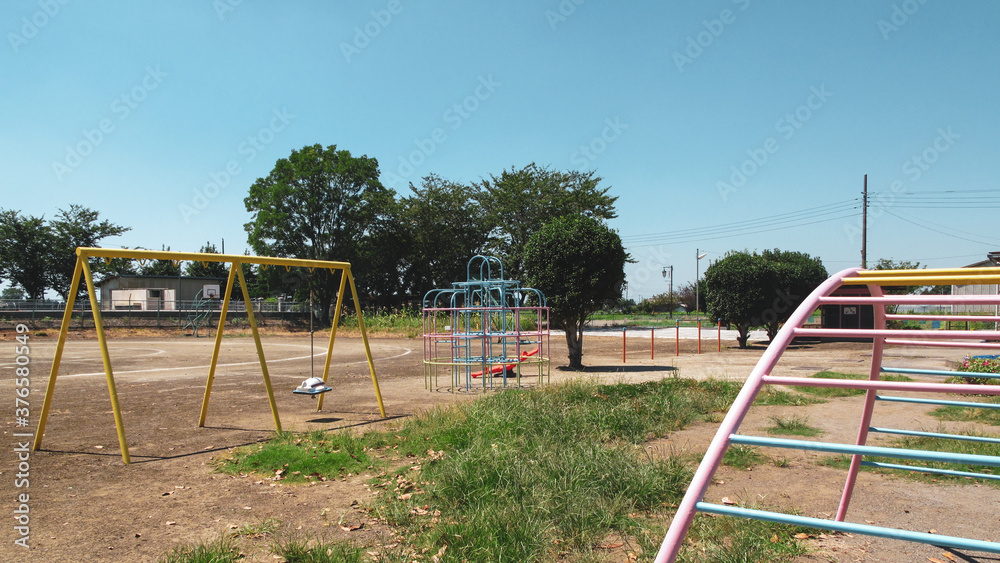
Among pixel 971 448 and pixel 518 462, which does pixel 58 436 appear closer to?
pixel 518 462

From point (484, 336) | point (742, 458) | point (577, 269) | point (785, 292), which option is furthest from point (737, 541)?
point (785, 292)

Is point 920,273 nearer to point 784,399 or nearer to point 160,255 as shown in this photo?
point 160,255

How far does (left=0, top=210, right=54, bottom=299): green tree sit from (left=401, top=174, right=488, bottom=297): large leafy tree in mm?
27741

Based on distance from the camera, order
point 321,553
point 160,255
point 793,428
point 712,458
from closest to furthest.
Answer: point 712,458 < point 321,553 < point 160,255 < point 793,428

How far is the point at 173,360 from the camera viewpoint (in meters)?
17.5

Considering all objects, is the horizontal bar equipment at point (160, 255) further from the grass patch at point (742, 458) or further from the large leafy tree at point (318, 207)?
the large leafy tree at point (318, 207)

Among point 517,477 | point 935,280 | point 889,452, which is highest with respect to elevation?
point 935,280

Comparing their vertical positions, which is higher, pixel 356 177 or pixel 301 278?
pixel 356 177

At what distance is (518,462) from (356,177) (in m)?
38.2

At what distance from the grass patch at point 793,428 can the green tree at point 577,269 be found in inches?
280

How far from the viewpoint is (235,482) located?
5.32 meters

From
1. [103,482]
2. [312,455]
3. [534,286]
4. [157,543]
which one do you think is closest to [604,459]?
[312,455]

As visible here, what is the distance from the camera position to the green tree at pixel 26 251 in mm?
45594

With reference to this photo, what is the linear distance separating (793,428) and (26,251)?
54.8m
